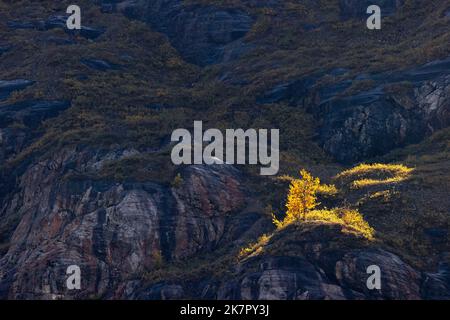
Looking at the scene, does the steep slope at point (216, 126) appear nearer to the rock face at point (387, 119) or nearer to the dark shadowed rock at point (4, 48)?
the rock face at point (387, 119)

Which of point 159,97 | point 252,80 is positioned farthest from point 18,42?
point 252,80

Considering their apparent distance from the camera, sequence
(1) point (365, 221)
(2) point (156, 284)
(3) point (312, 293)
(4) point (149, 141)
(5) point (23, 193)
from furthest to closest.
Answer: (4) point (149, 141) → (5) point (23, 193) → (1) point (365, 221) → (2) point (156, 284) → (3) point (312, 293)

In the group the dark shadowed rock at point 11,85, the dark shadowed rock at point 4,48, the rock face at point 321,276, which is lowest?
the rock face at point 321,276

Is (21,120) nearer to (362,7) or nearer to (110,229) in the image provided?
(110,229)

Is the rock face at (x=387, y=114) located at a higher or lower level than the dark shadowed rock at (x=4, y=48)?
lower

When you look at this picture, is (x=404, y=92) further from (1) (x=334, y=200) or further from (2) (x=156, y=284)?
(2) (x=156, y=284)

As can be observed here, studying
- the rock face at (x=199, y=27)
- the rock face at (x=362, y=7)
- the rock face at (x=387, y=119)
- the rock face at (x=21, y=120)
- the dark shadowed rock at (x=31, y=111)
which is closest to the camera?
the rock face at (x=387, y=119)

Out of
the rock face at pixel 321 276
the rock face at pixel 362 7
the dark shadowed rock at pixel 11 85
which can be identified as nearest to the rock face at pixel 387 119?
the rock face at pixel 321 276
